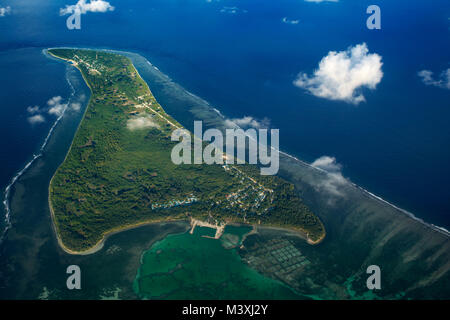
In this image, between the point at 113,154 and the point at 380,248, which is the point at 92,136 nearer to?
the point at 113,154

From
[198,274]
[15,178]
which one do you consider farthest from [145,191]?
[15,178]

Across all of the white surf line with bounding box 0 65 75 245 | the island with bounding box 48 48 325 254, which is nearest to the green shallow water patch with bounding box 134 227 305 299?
the island with bounding box 48 48 325 254

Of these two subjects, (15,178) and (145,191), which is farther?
(15,178)

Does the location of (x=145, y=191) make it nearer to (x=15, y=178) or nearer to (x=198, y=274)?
(x=198, y=274)

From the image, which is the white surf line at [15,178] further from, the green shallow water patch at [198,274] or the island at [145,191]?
the green shallow water patch at [198,274]

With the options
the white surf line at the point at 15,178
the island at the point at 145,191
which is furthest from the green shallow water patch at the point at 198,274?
the white surf line at the point at 15,178
